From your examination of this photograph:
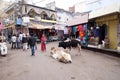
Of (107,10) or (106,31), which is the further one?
(106,31)

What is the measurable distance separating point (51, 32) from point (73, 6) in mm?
12743

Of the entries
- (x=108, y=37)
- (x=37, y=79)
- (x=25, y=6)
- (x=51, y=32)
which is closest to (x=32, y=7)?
(x=25, y=6)

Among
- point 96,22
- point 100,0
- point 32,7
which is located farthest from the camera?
point 32,7

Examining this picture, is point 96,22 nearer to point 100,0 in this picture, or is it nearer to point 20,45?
point 20,45

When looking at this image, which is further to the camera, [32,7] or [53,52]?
[32,7]

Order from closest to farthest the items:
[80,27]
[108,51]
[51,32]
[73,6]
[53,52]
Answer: [53,52] < [108,51] < [80,27] < [51,32] < [73,6]

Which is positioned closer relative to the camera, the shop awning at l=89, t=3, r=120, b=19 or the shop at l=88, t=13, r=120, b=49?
the shop awning at l=89, t=3, r=120, b=19

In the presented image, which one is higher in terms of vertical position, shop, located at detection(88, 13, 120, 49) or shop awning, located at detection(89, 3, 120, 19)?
shop awning, located at detection(89, 3, 120, 19)

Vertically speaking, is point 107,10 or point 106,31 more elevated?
point 107,10

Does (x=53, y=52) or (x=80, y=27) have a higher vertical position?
(x=80, y=27)

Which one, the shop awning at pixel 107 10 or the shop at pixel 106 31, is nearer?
the shop awning at pixel 107 10

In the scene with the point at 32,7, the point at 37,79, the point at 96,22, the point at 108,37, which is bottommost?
the point at 37,79

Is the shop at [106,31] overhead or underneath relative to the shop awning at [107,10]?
underneath

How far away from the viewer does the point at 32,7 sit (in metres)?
32.2
